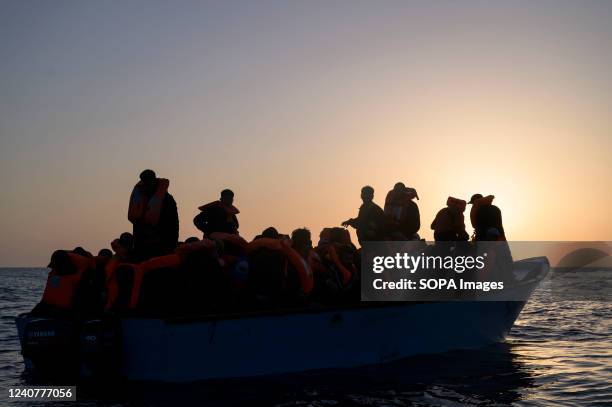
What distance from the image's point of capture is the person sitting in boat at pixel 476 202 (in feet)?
40.8

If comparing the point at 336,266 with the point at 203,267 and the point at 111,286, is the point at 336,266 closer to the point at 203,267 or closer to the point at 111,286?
the point at 203,267

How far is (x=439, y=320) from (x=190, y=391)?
16.2ft

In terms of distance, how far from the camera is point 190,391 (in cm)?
905

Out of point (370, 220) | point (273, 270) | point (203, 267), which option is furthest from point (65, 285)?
point (370, 220)

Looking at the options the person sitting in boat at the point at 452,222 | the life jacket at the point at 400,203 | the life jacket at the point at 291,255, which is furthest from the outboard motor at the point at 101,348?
the person sitting in boat at the point at 452,222

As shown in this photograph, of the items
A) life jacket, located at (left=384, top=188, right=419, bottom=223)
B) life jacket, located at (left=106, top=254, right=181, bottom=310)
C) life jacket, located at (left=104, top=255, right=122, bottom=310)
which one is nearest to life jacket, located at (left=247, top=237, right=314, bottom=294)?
life jacket, located at (left=106, top=254, right=181, bottom=310)

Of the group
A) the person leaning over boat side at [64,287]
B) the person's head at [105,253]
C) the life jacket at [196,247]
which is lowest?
the person leaning over boat side at [64,287]

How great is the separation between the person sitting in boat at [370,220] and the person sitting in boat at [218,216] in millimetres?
2312

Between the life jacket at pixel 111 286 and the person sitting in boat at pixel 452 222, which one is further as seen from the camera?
the person sitting in boat at pixel 452 222

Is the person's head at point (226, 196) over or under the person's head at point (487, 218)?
over

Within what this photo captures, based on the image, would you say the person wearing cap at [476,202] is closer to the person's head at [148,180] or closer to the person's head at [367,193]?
the person's head at [367,193]

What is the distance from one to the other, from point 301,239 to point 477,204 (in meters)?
4.04

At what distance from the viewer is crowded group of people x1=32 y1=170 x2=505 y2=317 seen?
361 inches

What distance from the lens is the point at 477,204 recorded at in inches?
494
